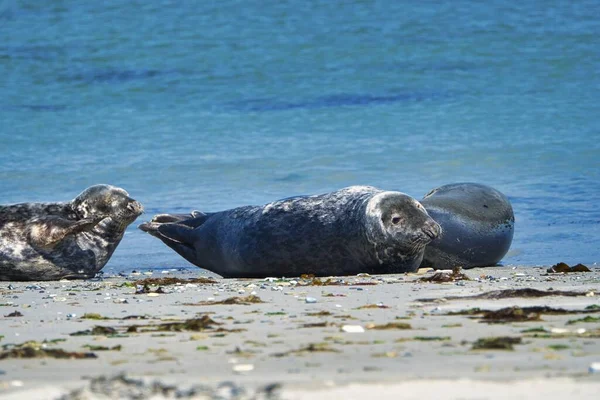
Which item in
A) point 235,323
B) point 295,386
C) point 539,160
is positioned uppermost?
point 295,386

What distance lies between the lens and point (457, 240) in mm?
9016

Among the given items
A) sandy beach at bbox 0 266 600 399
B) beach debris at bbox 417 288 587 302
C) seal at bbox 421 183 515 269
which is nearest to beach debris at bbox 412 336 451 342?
sandy beach at bbox 0 266 600 399

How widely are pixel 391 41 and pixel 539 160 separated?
9812mm

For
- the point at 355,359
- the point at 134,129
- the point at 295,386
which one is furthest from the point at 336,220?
the point at 134,129

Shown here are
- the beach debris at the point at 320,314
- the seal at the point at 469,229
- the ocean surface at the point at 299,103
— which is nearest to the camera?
the beach debris at the point at 320,314

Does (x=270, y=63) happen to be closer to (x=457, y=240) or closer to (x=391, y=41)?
(x=391, y=41)

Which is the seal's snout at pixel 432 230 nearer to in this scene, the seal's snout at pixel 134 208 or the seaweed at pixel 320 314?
the seal's snout at pixel 134 208

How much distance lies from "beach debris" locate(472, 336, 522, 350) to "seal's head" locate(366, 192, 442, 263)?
14.3 ft

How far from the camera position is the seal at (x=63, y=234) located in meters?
8.64

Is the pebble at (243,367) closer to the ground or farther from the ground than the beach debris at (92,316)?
farther from the ground

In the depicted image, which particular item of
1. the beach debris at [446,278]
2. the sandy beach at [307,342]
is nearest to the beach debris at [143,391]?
the sandy beach at [307,342]

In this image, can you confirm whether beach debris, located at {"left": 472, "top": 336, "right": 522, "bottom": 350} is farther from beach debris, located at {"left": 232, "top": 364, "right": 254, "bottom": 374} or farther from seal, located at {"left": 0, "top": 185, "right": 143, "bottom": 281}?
seal, located at {"left": 0, "top": 185, "right": 143, "bottom": 281}

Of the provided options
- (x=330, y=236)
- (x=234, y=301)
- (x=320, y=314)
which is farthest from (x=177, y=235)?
(x=320, y=314)

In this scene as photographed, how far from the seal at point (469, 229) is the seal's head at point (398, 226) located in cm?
32
